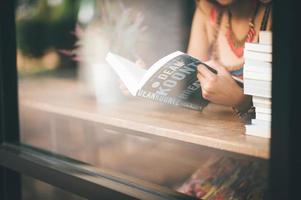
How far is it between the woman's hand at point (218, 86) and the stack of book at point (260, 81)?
99 mm

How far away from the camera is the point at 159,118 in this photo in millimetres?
1386

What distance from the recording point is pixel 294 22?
851 millimetres

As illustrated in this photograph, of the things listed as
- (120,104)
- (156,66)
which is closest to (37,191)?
(120,104)

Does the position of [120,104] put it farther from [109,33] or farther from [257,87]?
[257,87]

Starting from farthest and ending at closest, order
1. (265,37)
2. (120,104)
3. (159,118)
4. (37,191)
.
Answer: (37,191), (120,104), (159,118), (265,37)

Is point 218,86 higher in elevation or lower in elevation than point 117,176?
higher

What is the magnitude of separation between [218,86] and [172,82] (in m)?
0.13

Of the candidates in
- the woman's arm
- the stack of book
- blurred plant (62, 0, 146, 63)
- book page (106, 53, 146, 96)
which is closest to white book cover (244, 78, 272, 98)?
the stack of book

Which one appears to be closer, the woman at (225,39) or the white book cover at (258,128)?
the white book cover at (258,128)

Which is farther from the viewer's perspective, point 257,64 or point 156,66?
point 156,66

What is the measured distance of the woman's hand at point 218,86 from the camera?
4.14 feet

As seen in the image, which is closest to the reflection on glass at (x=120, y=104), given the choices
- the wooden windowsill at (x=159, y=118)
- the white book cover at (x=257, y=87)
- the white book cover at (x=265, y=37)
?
the wooden windowsill at (x=159, y=118)

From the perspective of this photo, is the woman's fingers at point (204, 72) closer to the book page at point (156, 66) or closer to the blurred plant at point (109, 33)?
the book page at point (156, 66)

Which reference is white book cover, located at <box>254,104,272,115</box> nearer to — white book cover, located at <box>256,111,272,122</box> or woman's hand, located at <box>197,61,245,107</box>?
white book cover, located at <box>256,111,272,122</box>
